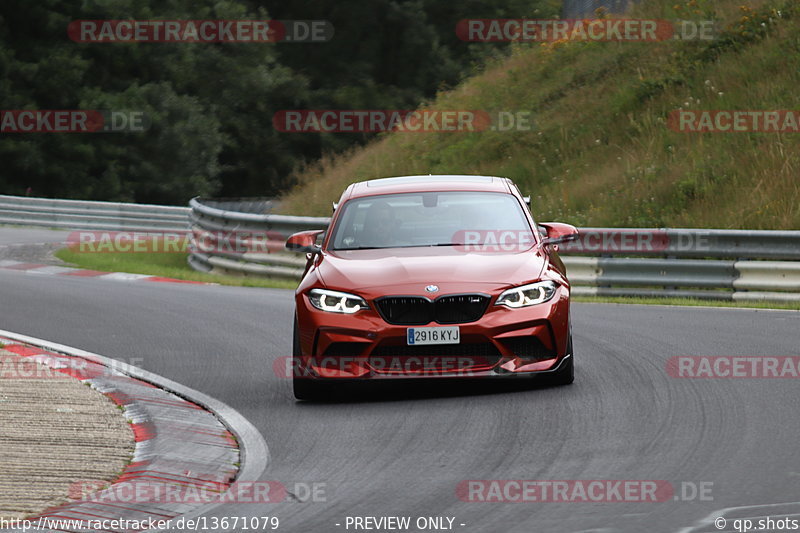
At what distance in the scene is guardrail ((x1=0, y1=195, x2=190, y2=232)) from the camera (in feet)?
116

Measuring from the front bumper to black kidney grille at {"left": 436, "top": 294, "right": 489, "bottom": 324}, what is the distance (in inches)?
2.7

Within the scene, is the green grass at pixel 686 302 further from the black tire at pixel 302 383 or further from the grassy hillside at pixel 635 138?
the black tire at pixel 302 383

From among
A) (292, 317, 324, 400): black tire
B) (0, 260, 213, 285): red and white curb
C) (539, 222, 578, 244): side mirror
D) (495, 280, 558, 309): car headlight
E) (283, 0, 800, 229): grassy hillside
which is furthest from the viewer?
(283, 0, 800, 229): grassy hillside

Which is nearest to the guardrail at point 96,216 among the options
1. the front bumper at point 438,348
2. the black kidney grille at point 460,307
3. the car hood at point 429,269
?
the car hood at point 429,269

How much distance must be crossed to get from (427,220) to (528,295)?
1.49 m

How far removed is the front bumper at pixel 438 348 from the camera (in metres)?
9.09

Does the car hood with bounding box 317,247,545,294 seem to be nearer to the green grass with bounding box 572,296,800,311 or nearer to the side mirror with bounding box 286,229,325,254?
the side mirror with bounding box 286,229,325,254

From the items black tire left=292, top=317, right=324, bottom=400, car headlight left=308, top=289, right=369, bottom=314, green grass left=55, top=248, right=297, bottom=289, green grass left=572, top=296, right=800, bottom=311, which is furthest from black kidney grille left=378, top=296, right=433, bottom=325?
green grass left=55, top=248, right=297, bottom=289

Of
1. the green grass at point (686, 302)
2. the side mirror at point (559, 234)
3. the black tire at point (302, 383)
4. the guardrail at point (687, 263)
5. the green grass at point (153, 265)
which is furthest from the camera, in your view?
the green grass at point (153, 265)

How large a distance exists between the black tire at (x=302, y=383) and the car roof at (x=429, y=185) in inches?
73.6

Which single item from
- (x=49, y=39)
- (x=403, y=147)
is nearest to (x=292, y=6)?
(x=49, y=39)

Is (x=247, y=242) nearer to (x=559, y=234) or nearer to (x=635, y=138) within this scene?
(x=635, y=138)

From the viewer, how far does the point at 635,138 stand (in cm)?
2364

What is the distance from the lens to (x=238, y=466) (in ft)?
24.6
